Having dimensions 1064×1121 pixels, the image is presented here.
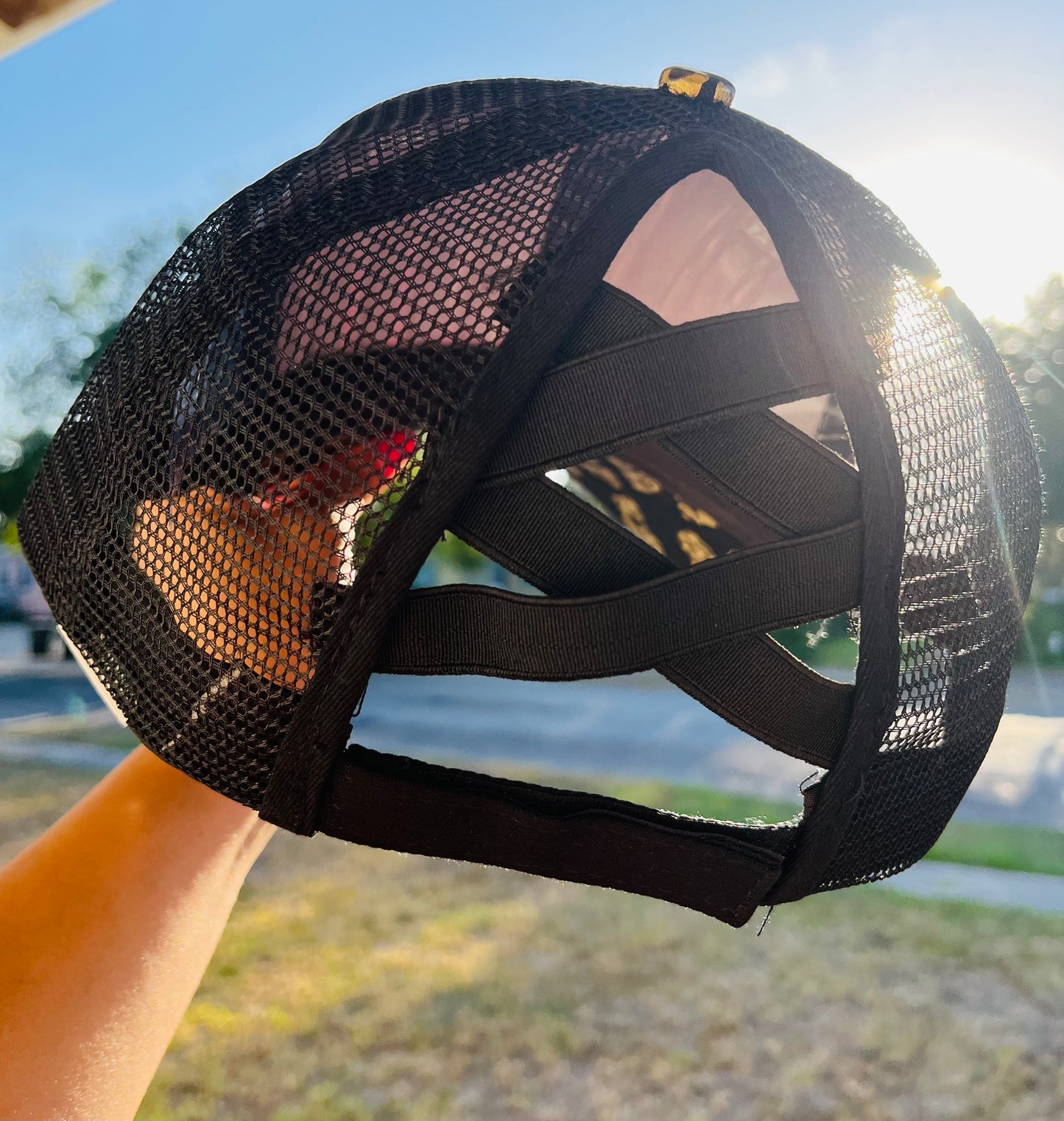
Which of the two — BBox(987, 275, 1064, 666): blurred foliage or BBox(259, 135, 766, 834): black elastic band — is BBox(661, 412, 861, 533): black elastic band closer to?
BBox(259, 135, 766, 834): black elastic band

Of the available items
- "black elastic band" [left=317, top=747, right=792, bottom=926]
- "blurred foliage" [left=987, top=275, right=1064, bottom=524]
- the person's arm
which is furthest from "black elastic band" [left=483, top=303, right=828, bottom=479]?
"blurred foliage" [left=987, top=275, right=1064, bottom=524]

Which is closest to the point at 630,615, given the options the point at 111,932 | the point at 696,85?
the point at 696,85

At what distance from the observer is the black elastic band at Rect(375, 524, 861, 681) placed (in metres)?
0.50

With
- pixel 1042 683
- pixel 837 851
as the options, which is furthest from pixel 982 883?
pixel 1042 683

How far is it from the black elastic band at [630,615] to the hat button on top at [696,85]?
31cm

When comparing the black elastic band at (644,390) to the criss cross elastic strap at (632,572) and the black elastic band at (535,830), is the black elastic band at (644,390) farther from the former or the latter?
the black elastic band at (535,830)

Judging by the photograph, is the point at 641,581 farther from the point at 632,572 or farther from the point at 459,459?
the point at 459,459

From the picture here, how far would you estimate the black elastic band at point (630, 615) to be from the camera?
500 mm

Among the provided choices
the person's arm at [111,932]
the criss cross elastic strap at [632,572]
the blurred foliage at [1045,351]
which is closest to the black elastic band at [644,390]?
the criss cross elastic strap at [632,572]

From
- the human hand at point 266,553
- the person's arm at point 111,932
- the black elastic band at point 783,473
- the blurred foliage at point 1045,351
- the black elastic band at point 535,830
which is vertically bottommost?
the person's arm at point 111,932

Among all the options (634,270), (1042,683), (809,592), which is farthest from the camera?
(1042,683)

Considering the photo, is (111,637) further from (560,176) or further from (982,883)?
(982,883)

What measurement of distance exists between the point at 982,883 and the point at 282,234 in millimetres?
3891

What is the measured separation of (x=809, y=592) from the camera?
509 millimetres
